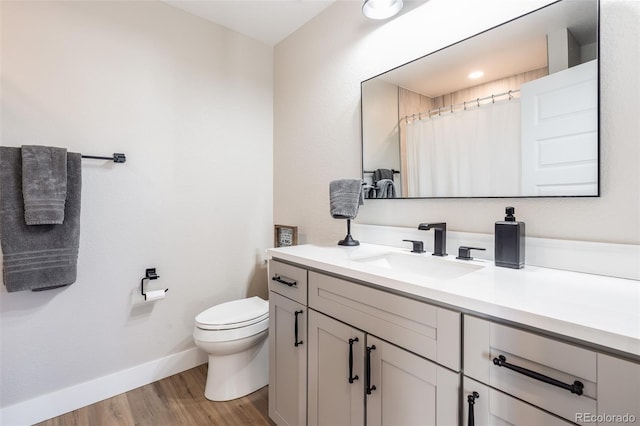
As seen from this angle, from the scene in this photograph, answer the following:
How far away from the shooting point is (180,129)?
2072mm

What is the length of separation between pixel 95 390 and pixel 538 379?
2.22 m

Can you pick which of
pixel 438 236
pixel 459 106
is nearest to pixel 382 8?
pixel 459 106

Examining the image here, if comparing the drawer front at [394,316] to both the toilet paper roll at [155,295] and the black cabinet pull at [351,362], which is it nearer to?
the black cabinet pull at [351,362]

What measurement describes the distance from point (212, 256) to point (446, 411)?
1.83 m

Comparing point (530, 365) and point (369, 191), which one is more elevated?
point (369, 191)

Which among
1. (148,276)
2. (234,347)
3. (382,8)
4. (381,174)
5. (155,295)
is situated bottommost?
(234,347)

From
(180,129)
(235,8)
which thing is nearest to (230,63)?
(235,8)

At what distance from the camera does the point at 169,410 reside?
1699mm

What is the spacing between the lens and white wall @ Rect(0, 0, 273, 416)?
62.6 inches

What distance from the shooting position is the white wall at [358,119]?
0.98m

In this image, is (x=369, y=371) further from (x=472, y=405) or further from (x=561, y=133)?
(x=561, y=133)

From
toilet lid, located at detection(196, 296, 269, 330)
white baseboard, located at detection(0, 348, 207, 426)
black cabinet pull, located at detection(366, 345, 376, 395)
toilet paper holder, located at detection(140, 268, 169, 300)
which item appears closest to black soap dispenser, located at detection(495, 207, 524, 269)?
black cabinet pull, located at detection(366, 345, 376, 395)

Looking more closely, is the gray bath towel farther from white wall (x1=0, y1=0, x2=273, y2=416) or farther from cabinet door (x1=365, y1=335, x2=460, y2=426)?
cabinet door (x1=365, y1=335, x2=460, y2=426)

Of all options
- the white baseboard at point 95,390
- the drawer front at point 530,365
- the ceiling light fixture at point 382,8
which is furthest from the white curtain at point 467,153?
the white baseboard at point 95,390
